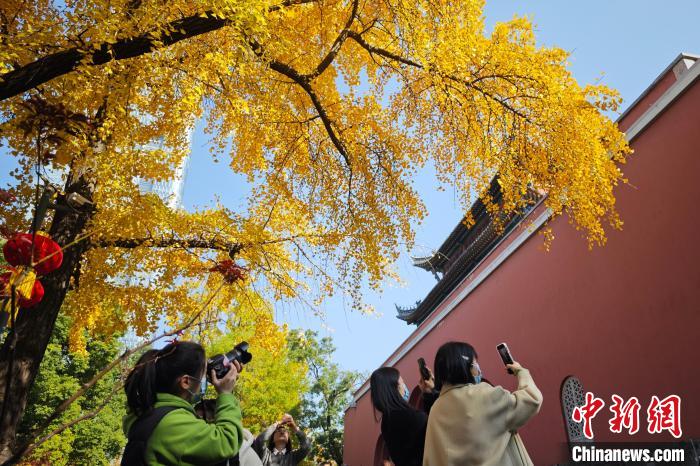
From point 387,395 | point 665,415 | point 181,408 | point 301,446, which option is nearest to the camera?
point 181,408

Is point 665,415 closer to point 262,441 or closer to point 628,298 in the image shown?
point 628,298

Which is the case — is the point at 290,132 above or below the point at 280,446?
above

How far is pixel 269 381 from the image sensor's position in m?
18.4

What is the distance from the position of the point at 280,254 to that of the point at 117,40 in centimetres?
427

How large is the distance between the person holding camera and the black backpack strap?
1717mm

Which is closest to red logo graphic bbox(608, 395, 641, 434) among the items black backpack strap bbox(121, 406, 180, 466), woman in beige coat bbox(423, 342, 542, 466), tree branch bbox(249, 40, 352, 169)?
woman in beige coat bbox(423, 342, 542, 466)

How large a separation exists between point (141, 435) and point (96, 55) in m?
2.65

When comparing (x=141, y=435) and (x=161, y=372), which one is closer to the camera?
(x=141, y=435)

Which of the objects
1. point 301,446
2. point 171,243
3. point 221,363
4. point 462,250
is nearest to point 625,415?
point 301,446

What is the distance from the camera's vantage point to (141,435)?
4.69ft

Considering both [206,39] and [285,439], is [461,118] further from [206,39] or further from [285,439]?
[285,439]

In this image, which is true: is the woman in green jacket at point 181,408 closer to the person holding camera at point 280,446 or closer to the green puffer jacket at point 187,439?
the green puffer jacket at point 187,439

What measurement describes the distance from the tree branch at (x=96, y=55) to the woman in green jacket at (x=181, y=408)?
2121mm

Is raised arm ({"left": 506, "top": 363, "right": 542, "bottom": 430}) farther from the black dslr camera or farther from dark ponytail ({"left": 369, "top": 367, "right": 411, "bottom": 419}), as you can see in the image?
the black dslr camera
